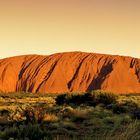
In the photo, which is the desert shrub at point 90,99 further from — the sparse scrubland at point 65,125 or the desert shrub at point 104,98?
the sparse scrubland at point 65,125

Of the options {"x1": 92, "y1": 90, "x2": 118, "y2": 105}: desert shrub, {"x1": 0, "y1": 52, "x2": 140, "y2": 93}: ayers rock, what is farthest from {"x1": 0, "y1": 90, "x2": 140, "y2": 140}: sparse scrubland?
{"x1": 0, "y1": 52, "x2": 140, "y2": 93}: ayers rock

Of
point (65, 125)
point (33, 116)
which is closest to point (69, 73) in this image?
point (33, 116)

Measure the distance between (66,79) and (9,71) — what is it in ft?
50.6

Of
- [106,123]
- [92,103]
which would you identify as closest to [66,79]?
[92,103]

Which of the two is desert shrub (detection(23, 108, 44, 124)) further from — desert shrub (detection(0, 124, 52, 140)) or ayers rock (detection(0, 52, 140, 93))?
ayers rock (detection(0, 52, 140, 93))

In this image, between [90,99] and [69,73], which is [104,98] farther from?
[69,73]

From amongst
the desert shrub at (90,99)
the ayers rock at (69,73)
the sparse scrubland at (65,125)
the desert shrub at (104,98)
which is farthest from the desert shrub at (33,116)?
the ayers rock at (69,73)

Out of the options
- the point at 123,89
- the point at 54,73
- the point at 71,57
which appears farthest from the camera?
the point at 71,57

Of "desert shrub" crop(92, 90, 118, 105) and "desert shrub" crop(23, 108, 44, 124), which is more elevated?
"desert shrub" crop(23, 108, 44, 124)

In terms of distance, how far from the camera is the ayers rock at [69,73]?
11150cm

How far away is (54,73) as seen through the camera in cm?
11762

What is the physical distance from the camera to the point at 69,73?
120 meters

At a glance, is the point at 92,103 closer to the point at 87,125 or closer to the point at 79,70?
the point at 87,125

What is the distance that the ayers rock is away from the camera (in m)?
112
